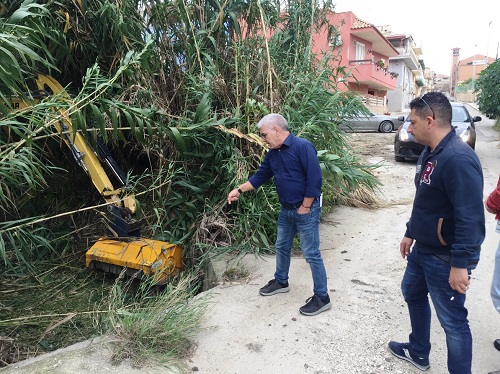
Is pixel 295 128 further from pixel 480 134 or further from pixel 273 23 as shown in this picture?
pixel 480 134

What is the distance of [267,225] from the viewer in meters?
4.83

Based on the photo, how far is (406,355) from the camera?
8.98 ft

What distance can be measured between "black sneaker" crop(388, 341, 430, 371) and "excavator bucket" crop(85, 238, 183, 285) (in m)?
2.39

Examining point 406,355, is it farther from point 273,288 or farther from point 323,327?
point 273,288

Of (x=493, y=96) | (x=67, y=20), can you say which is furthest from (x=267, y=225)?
(x=493, y=96)

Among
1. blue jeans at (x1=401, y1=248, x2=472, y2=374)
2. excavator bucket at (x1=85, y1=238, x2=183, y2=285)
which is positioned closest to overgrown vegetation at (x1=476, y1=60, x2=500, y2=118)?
excavator bucket at (x1=85, y1=238, x2=183, y2=285)

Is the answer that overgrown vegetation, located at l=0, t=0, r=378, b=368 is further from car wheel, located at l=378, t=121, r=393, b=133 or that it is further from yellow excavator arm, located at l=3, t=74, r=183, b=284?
car wheel, located at l=378, t=121, r=393, b=133

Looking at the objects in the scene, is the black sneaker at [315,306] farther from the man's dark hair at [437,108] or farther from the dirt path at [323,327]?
the man's dark hair at [437,108]

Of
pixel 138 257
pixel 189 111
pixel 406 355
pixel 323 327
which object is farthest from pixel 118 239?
pixel 406 355

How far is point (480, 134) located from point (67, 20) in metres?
18.2

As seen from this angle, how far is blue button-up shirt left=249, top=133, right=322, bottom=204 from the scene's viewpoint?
317 centimetres

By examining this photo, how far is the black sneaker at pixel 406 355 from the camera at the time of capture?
104 inches

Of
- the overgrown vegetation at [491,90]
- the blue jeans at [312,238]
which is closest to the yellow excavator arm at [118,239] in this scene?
the blue jeans at [312,238]

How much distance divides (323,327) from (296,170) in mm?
1296
